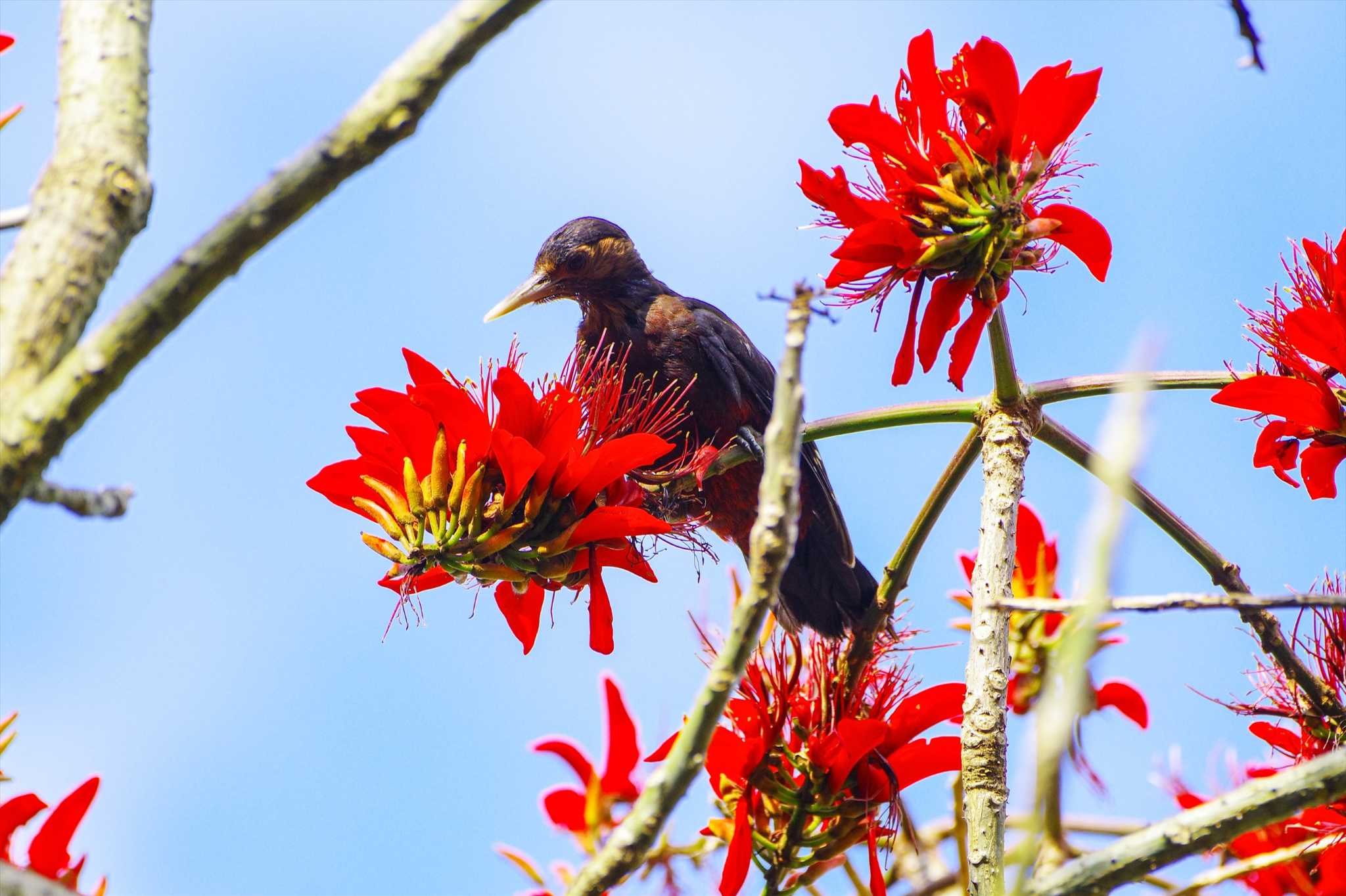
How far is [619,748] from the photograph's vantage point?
248cm

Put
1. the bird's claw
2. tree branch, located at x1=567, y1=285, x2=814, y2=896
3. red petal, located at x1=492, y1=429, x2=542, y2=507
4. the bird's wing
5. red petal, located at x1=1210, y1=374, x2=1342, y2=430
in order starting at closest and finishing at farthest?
1. tree branch, located at x1=567, y1=285, x2=814, y2=896
2. red petal, located at x1=492, y1=429, x2=542, y2=507
3. red petal, located at x1=1210, y1=374, x2=1342, y2=430
4. the bird's claw
5. the bird's wing

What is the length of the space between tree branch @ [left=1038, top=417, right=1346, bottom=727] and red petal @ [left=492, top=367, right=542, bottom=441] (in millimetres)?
818

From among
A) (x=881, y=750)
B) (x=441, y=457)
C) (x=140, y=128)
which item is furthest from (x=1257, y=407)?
(x=140, y=128)

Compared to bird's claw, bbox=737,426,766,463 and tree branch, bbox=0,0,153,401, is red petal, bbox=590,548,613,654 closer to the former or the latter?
bird's claw, bbox=737,426,766,463

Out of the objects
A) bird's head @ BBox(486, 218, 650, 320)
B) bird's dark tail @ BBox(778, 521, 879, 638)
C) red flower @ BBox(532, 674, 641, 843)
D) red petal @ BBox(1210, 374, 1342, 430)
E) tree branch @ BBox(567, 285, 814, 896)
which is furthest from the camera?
bird's head @ BBox(486, 218, 650, 320)

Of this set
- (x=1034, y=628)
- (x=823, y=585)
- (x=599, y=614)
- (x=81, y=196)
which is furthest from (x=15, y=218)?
(x=823, y=585)

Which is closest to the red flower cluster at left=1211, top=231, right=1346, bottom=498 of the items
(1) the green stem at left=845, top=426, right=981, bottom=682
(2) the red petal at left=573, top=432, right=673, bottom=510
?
(1) the green stem at left=845, top=426, right=981, bottom=682

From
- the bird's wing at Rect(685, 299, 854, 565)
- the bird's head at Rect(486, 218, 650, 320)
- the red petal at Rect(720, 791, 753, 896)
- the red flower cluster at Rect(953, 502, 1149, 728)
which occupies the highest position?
the bird's head at Rect(486, 218, 650, 320)

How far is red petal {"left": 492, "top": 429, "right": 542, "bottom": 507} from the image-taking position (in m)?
1.72

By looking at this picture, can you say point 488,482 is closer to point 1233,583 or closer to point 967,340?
point 967,340

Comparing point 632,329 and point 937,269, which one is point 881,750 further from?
point 632,329

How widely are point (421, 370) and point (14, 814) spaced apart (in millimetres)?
843

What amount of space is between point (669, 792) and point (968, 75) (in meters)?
1.35

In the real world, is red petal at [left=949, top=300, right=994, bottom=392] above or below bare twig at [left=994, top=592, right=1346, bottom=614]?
above
